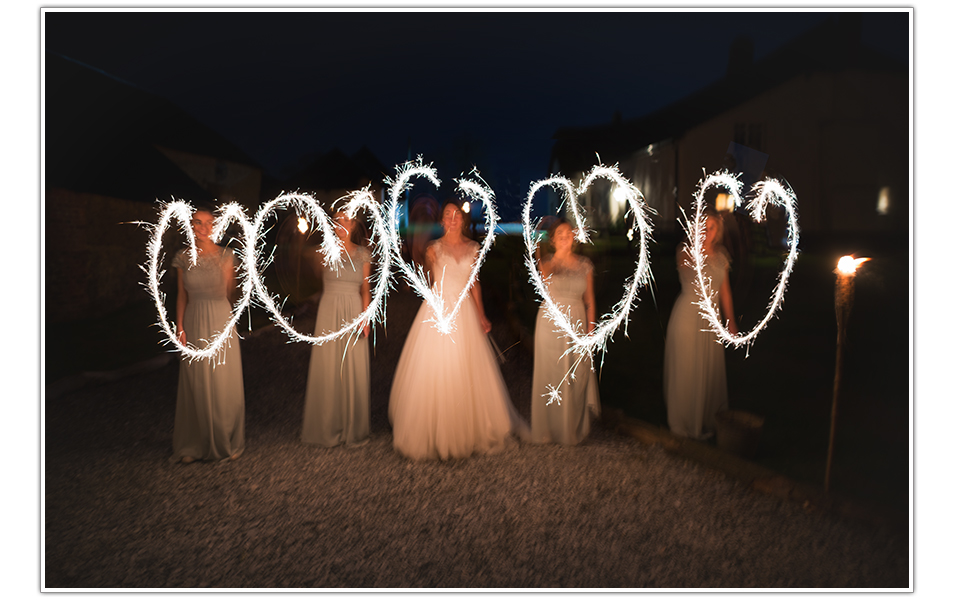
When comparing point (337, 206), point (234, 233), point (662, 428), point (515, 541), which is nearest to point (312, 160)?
point (337, 206)

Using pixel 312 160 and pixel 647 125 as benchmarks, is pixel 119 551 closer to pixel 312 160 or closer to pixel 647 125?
pixel 312 160

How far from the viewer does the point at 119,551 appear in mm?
3172

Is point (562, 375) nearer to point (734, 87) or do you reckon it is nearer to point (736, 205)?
point (736, 205)

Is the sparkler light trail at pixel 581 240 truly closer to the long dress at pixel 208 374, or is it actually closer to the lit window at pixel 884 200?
the lit window at pixel 884 200

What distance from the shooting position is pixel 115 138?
15.2 feet

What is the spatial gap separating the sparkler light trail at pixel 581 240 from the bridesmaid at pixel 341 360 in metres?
1.52

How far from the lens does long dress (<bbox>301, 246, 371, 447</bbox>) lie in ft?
15.0

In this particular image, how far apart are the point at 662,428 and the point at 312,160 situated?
413 cm

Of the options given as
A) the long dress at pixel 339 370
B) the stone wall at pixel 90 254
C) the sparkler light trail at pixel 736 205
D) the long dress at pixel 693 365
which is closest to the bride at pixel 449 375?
the long dress at pixel 339 370

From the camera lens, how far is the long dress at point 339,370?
4.58m

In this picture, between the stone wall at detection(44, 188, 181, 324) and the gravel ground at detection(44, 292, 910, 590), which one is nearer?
the gravel ground at detection(44, 292, 910, 590)

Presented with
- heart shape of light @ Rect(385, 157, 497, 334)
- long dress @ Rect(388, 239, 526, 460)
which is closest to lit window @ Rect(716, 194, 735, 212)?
heart shape of light @ Rect(385, 157, 497, 334)

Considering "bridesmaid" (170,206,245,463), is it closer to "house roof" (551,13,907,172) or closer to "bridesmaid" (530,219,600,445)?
"bridesmaid" (530,219,600,445)

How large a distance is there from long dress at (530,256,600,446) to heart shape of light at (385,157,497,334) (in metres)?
0.72
